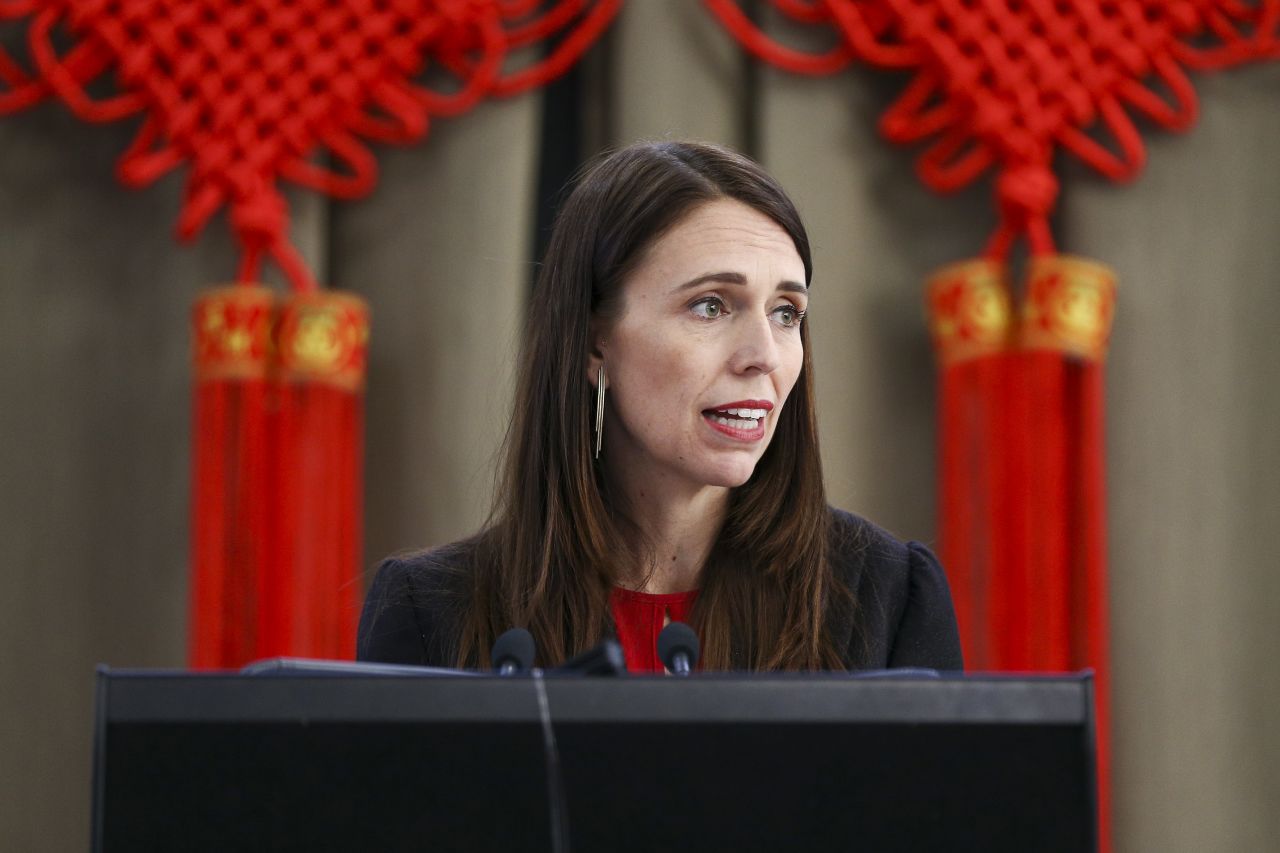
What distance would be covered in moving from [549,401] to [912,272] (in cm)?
73

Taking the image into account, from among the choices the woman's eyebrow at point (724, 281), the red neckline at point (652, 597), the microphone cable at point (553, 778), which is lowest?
the microphone cable at point (553, 778)

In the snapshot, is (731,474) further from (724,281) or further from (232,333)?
(232,333)

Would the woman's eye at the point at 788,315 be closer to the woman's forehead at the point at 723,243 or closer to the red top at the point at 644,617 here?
the woman's forehead at the point at 723,243

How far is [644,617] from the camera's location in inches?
58.2

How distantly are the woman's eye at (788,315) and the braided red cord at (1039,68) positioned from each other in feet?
1.95

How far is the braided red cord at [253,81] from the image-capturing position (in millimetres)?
1961

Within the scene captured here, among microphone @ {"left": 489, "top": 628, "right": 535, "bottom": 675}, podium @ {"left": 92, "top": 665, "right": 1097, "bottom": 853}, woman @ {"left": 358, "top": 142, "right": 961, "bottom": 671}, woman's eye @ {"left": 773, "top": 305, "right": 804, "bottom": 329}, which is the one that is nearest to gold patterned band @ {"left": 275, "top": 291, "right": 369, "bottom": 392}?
woman @ {"left": 358, "top": 142, "right": 961, "bottom": 671}

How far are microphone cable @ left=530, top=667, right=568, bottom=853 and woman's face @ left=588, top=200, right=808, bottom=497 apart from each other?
0.60m

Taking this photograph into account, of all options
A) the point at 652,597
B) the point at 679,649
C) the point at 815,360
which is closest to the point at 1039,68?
the point at 815,360

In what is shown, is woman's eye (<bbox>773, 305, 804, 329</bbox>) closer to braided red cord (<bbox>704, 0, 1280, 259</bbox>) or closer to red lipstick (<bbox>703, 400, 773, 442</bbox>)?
red lipstick (<bbox>703, 400, 773, 442</bbox>)

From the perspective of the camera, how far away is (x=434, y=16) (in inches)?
79.3

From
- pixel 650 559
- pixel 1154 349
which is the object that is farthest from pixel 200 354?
pixel 1154 349

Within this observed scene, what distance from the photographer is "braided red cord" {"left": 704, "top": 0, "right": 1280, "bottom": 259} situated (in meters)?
1.97

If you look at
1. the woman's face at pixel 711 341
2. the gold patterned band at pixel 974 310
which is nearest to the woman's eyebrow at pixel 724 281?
the woman's face at pixel 711 341
